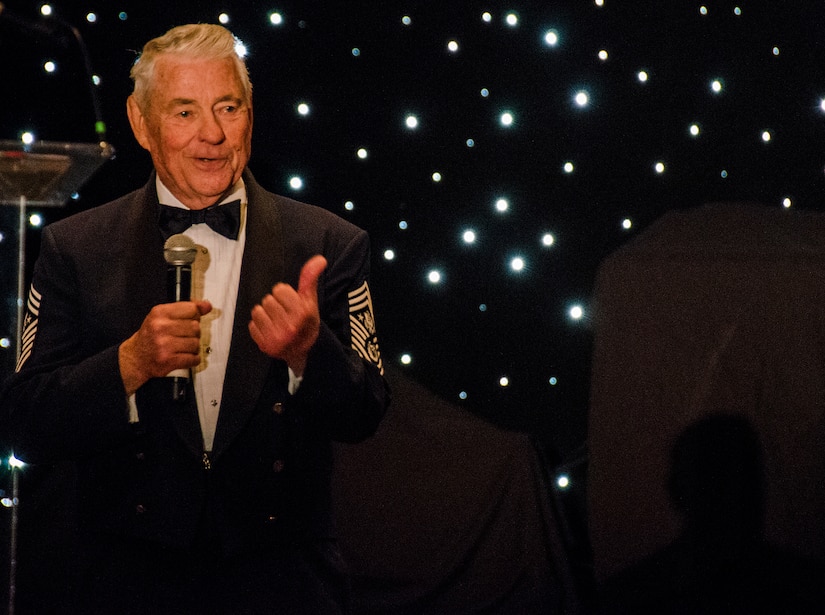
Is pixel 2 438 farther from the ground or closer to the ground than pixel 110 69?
closer to the ground

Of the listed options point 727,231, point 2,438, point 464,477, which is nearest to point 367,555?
point 464,477

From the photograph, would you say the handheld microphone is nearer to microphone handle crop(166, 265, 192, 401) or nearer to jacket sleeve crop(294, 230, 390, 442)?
microphone handle crop(166, 265, 192, 401)

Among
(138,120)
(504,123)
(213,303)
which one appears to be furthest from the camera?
(504,123)

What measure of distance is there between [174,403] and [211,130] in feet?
1.57

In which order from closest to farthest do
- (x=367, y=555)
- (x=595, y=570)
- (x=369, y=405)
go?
1. (x=369, y=405)
2. (x=367, y=555)
3. (x=595, y=570)

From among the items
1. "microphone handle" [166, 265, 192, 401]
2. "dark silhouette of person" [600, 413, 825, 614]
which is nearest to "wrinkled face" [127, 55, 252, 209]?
"microphone handle" [166, 265, 192, 401]

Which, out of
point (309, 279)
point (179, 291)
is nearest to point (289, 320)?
point (309, 279)

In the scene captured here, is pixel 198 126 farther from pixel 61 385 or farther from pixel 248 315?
pixel 61 385

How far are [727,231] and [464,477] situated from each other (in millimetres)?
1239

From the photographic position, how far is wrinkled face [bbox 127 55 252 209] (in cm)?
152

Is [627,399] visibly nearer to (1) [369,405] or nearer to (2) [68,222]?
(1) [369,405]

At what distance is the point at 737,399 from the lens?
2734mm

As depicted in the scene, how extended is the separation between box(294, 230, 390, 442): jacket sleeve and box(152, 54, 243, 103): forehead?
1.12ft

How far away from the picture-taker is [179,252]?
51.4 inches
